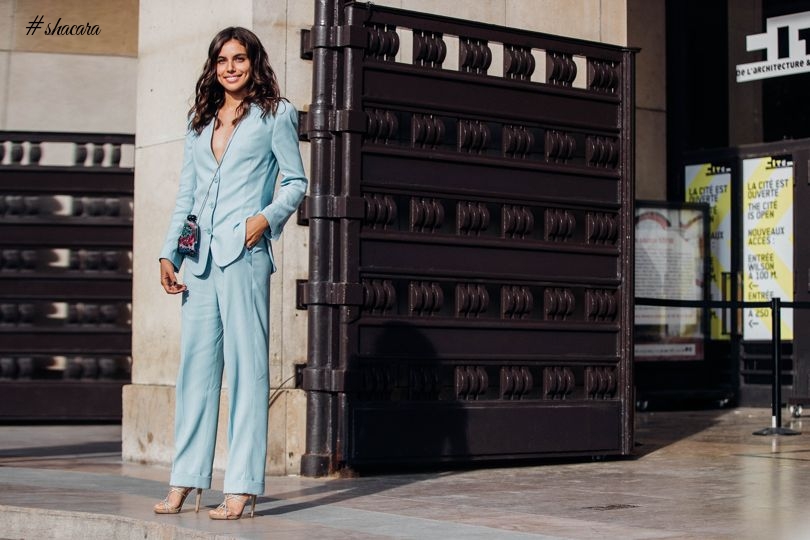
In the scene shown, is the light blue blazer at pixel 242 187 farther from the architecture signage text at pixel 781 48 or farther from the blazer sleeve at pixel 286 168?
the architecture signage text at pixel 781 48

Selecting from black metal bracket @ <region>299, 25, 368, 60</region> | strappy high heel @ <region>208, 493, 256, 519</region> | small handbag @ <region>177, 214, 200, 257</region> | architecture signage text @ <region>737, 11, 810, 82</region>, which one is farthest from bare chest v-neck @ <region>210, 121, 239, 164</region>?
architecture signage text @ <region>737, 11, 810, 82</region>

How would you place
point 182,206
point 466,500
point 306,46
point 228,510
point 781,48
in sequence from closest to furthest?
point 228,510
point 182,206
point 466,500
point 306,46
point 781,48

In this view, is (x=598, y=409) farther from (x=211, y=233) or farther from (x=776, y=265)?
(x=776, y=265)

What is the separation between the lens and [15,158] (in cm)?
1437

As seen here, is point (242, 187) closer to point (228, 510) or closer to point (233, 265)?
point (233, 265)

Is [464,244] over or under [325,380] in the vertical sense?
over

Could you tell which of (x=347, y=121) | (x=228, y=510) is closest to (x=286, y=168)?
(x=228, y=510)

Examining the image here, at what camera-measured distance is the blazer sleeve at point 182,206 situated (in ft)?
22.5

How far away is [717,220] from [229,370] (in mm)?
10578

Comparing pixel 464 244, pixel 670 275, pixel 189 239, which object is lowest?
pixel 189 239

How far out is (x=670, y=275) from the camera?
16047 millimetres

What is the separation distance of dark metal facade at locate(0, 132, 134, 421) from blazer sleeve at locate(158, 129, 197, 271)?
7.57 meters

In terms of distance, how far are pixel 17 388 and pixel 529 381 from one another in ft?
20.4

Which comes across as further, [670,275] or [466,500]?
[670,275]
